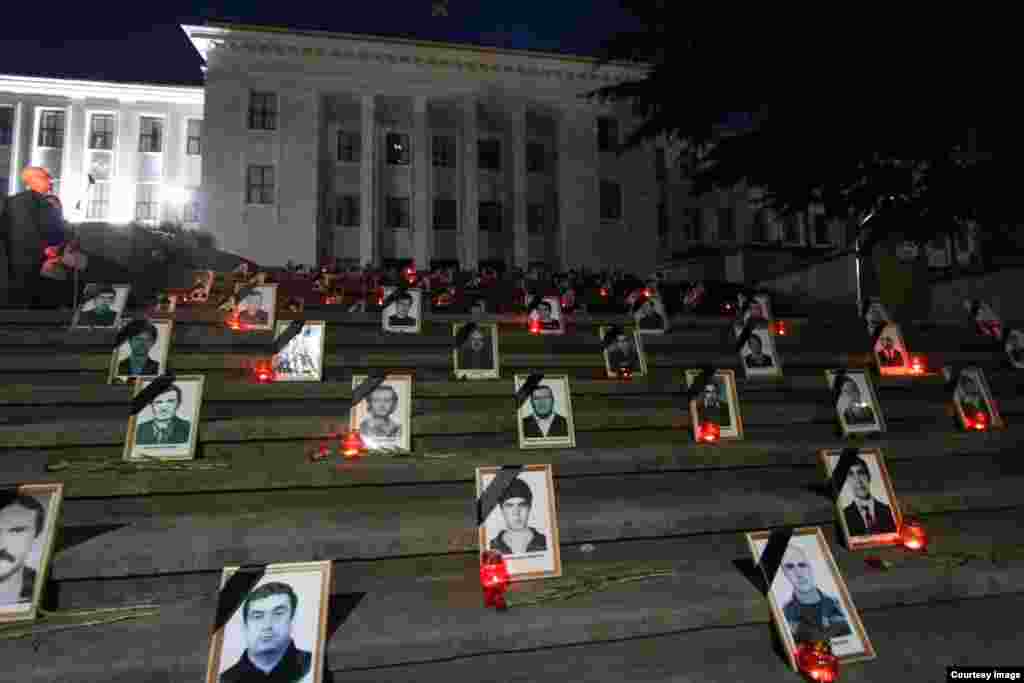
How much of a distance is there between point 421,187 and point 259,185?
781 centimetres

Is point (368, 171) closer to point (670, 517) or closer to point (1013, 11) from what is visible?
point (1013, 11)

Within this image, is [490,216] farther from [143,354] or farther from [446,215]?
[143,354]

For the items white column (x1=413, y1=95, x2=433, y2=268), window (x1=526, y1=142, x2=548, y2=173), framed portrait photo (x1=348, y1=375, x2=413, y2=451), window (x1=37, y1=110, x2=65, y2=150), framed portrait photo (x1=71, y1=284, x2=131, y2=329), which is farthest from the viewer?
window (x1=37, y1=110, x2=65, y2=150)

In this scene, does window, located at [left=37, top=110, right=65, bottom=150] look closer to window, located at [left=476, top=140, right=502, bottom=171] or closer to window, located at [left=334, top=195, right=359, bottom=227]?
window, located at [left=334, top=195, right=359, bottom=227]

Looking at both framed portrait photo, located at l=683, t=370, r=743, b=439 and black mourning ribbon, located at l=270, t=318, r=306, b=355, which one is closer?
framed portrait photo, located at l=683, t=370, r=743, b=439

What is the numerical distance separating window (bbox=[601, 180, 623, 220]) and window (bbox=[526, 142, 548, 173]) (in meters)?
3.54

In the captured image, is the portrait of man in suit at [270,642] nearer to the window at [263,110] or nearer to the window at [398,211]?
the window at [398,211]

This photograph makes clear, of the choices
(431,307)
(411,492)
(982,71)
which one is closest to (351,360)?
(411,492)

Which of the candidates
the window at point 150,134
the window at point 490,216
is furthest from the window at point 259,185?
the window at point 150,134

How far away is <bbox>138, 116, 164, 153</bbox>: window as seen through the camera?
2977 centimetres

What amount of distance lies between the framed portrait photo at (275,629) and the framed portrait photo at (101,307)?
4.07 metres

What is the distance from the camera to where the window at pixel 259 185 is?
78.7 ft

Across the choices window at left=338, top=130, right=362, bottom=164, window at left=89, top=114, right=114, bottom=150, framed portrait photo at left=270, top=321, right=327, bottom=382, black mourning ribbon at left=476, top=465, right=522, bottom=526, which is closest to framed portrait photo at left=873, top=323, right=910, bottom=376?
black mourning ribbon at left=476, top=465, right=522, bottom=526

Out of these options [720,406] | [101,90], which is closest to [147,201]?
[101,90]
